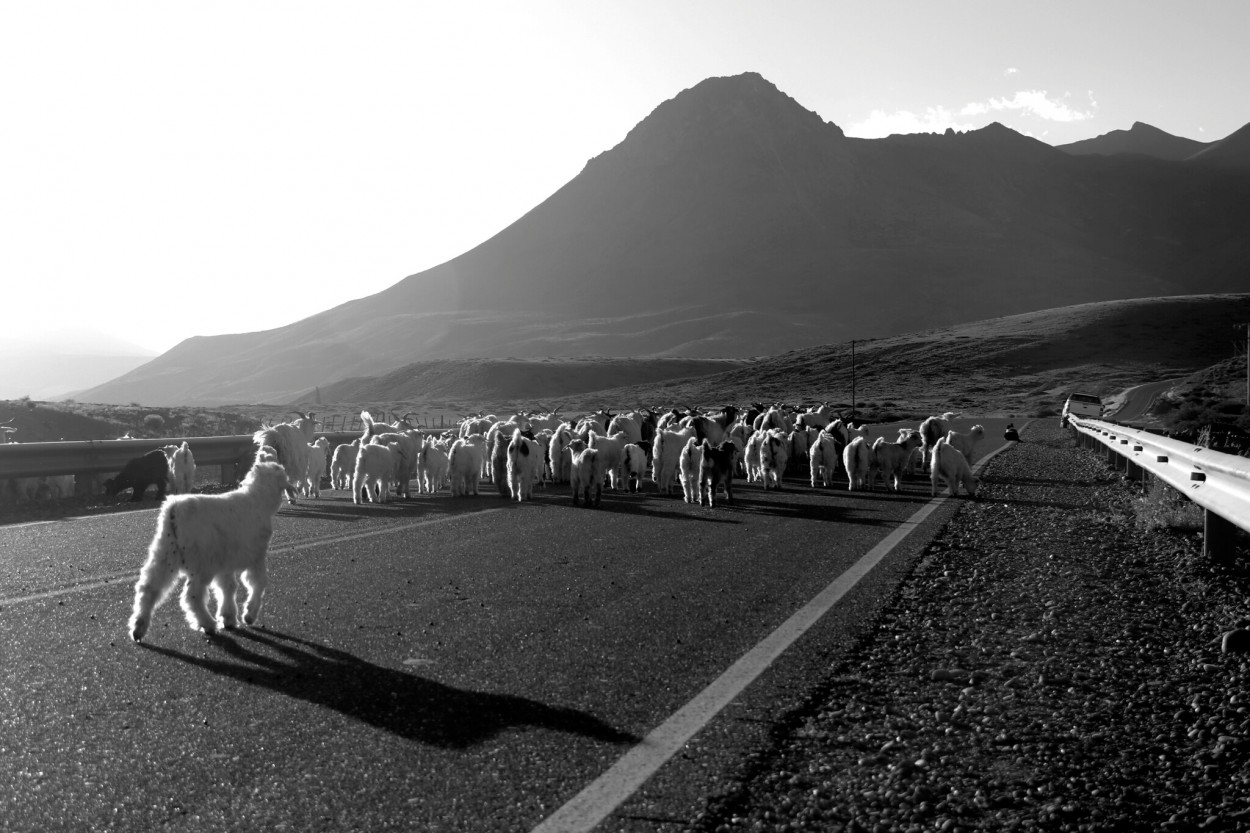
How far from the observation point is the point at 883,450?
2152 cm

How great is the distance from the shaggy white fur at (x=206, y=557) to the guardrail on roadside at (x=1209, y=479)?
6.69 m

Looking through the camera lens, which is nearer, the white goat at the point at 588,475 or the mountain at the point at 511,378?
the white goat at the point at 588,475

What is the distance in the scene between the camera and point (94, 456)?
64.2 ft

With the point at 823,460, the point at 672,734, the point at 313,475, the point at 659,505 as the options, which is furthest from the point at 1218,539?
the point at 313,475

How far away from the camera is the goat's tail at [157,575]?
7.34 metres

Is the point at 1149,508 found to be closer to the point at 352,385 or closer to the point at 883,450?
the point at 883,450

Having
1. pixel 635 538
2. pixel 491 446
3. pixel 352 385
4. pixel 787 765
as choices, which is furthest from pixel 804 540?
pixel 352 385

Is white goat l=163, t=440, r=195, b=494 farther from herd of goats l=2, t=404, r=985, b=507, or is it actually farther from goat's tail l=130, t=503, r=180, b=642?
goat's tail l=130, t=503, r=180, b=642

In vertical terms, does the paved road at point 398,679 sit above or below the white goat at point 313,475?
below

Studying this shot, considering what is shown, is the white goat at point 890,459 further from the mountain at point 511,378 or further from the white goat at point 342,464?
the mountain at point 511,378

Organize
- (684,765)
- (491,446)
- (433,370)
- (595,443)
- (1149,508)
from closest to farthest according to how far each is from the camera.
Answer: (684,765) → (1149,508) → (595,443) → (491,446) → (433,370)

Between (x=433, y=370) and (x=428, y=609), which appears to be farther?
(x=433, y=370)

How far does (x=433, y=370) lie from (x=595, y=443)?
133953mm

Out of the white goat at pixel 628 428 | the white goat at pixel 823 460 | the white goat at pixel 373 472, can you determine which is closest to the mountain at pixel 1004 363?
the white goat at pixel 628 428
